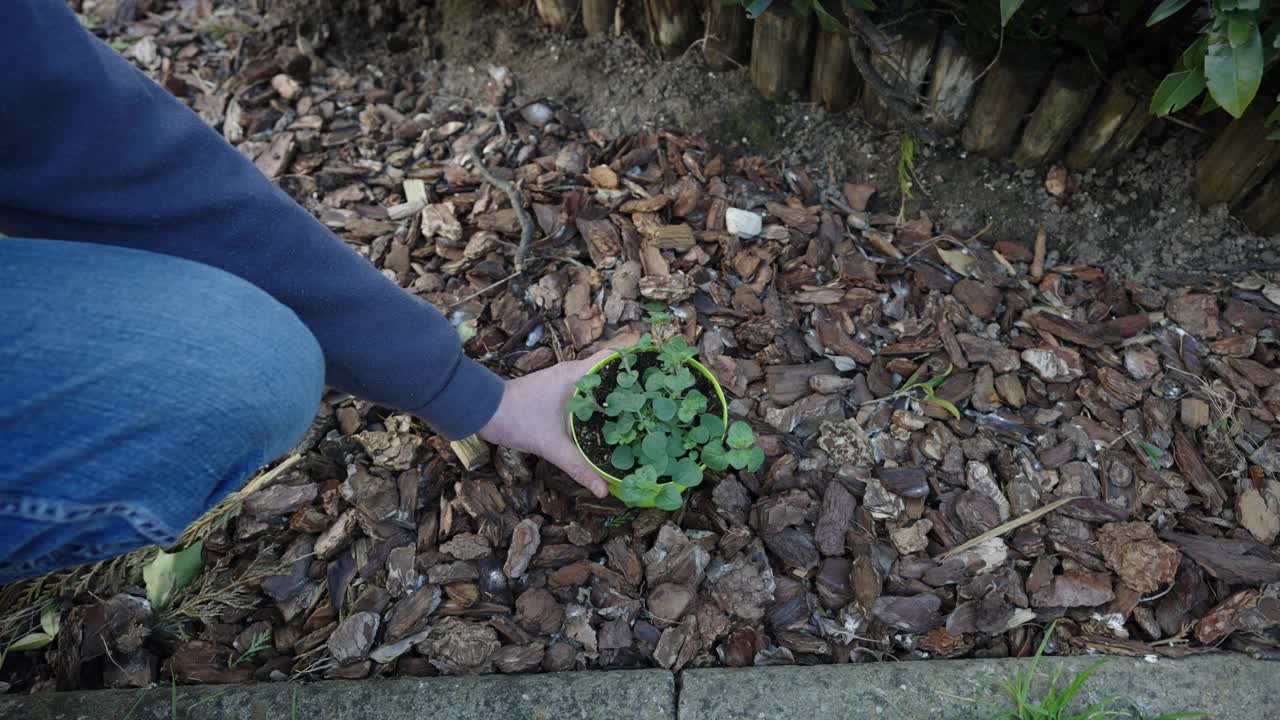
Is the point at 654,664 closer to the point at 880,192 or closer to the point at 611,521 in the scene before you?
the point at 611,521

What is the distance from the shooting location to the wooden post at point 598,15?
2.13 metres

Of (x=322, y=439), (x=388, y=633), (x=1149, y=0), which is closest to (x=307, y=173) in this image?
(x=322, y=439)

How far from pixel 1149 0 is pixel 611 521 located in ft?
4.86

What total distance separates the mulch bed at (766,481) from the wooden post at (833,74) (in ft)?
0.62

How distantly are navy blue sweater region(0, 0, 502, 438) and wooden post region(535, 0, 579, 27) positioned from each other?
3.93ft

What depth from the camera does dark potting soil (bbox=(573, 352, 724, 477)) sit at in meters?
1.48

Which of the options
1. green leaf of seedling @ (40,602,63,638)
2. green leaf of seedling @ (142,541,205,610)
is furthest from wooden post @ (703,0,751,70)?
green leaf of seedling @ (40,602,63,638)

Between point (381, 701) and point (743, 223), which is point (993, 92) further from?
point (381, 701)

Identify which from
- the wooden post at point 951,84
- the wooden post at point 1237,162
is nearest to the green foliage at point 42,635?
the wooden post at point 951,84

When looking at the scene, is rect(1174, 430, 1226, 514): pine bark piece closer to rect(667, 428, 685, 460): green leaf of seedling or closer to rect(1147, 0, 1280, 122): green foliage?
rect(1147, 0, 1280, 122): green foliage

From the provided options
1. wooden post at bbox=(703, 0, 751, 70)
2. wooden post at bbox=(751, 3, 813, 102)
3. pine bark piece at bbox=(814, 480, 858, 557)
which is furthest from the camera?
wooden post at bbox=(703, 0, 751, 70)

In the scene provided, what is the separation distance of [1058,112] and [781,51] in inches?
24.7

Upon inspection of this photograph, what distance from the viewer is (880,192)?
1991 mm

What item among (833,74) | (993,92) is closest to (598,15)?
(833,74)
